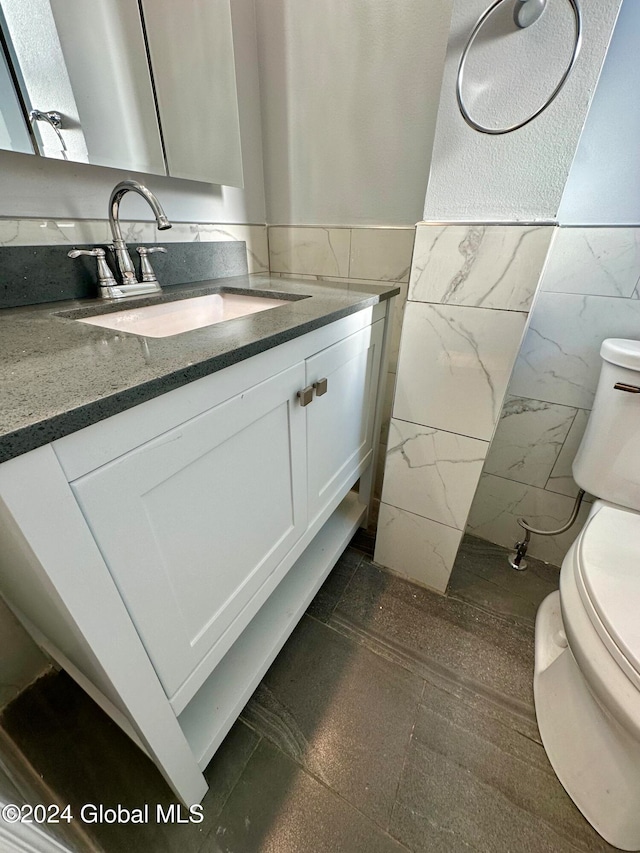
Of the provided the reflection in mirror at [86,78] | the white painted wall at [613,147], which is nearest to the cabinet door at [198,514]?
the reflection in mirror at [86,78]

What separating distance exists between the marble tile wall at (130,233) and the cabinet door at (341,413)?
1.88 ft

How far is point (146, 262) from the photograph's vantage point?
0.90 metres

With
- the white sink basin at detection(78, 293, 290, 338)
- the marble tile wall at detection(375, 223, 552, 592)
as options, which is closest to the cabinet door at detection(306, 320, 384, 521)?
the marble tile wall at detection(375, 223, 552, 592)

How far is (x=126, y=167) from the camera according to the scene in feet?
2.77

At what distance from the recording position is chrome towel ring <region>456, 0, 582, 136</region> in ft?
1.91

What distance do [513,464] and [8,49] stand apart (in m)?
1.58

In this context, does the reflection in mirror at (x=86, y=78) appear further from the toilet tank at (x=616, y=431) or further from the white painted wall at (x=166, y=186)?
the toilet tank at (x=616, y=431)

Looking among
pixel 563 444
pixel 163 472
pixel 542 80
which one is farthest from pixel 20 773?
pixel 542 80

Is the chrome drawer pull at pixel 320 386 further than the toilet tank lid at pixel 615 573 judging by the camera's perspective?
Yes

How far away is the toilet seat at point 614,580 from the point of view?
60 centimetres

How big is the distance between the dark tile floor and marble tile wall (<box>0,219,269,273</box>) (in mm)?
1085

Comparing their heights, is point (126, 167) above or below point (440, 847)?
above

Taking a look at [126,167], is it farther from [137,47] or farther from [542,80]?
[542,80]

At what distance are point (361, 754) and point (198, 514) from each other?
Answer: 73cm
